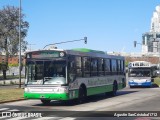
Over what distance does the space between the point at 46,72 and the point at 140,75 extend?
22.3 meters

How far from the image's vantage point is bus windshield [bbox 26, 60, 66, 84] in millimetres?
20188

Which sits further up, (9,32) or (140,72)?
(9,32)

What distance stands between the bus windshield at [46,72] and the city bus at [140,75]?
840 inches

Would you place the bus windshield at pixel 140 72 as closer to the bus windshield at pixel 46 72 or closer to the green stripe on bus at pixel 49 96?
the bus windshield at pixel 46 72

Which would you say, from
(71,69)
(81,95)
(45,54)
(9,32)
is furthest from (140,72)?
(9,32)

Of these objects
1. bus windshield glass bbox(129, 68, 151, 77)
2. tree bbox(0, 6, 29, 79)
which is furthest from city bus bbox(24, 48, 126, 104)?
tree bbox(0, 6, 29, 79)

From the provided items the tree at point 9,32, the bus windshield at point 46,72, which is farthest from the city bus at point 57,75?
the tree at point 9,32

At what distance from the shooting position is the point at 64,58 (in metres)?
20.3

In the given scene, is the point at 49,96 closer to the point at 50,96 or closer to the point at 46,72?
the point at 50,96

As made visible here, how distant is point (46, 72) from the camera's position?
20.3 metres

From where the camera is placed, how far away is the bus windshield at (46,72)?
20188mm

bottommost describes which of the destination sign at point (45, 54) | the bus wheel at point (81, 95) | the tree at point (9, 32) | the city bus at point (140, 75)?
the bus wheel at point (81, 95)

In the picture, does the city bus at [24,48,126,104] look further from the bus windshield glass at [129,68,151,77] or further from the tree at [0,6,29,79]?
the tree at [0,6,29,79]

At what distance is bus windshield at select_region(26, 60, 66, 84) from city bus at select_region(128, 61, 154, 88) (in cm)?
2133
